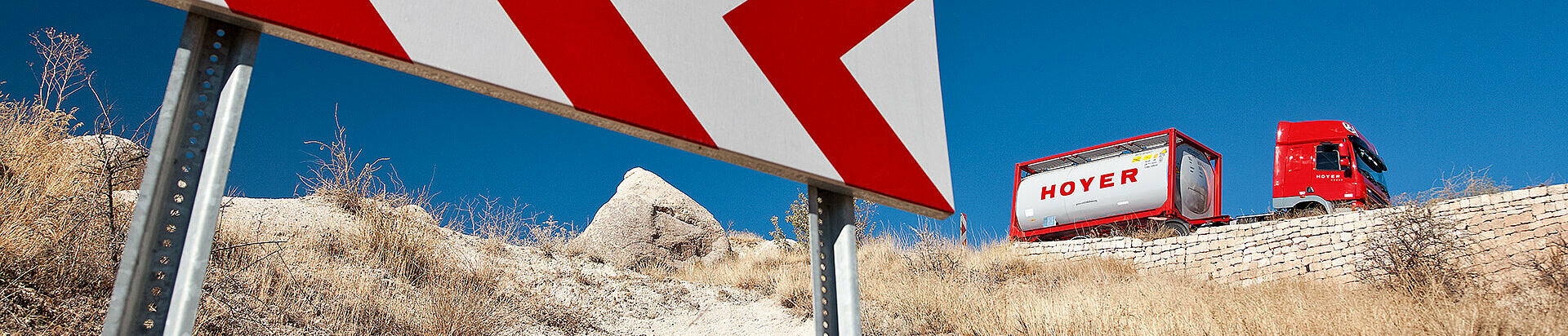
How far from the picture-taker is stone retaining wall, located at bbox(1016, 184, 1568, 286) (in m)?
12.1

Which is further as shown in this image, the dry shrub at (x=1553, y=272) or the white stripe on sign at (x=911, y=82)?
the dry shrub at (x=1553, y=272)

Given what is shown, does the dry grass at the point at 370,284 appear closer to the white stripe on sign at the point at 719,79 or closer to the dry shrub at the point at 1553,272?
the white stripe on sign at the point at 719,79

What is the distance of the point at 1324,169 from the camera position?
661 inches

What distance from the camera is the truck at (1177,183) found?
16.7 m

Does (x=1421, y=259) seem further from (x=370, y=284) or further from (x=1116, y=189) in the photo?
(x=370, y=284)

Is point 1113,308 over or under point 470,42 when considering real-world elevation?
over

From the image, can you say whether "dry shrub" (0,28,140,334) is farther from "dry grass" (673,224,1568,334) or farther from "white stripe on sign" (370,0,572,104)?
"dry grass" (673,224,1568,334)

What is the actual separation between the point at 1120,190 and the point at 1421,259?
7.79 m

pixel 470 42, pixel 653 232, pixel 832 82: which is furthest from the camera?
pixel 653 232

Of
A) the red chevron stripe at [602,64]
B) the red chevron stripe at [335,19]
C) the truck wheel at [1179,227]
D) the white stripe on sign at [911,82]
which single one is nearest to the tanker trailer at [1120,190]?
the truck wheel at [1179,227]

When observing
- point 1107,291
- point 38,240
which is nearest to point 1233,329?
point 1107,291

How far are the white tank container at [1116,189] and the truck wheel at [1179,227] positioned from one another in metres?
0.30

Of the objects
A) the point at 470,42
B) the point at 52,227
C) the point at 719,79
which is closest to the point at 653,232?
the point at 52,227

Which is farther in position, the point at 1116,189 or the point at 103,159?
the point at 1116,189
